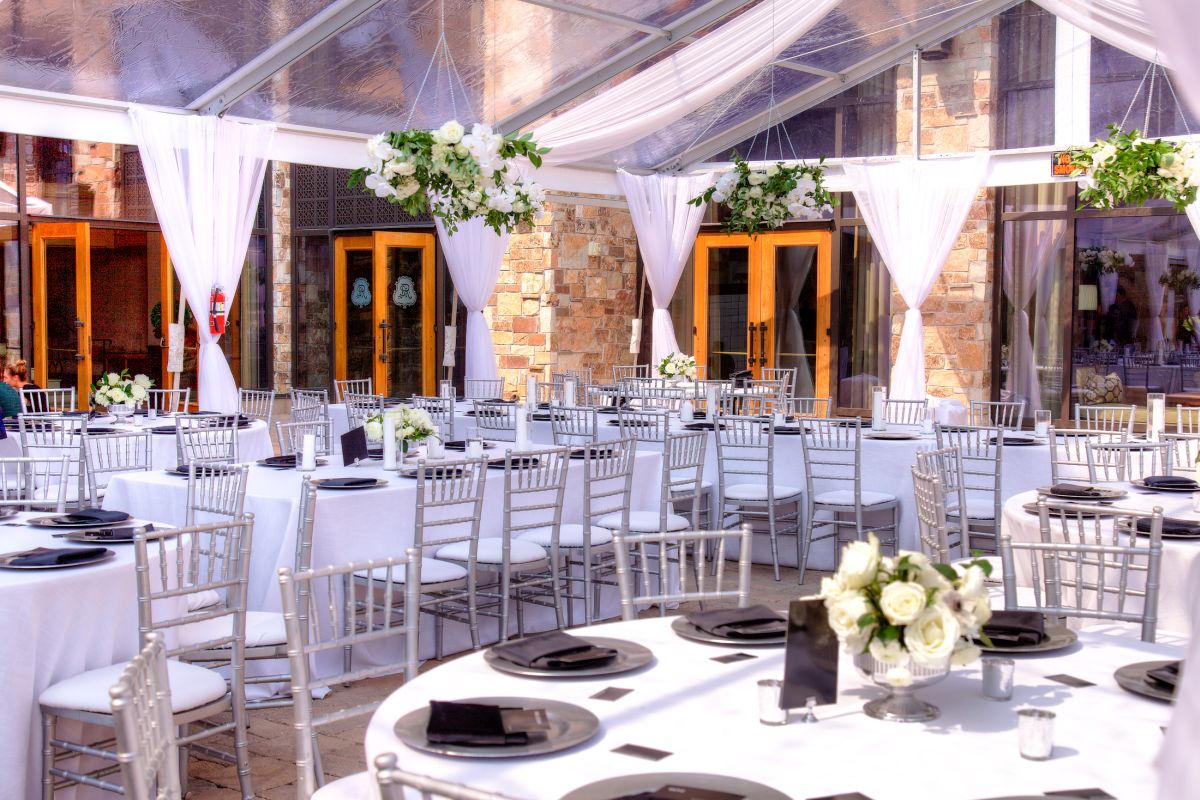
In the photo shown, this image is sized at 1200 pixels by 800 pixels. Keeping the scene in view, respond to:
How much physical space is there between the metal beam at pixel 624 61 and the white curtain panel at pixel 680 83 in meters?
0.11

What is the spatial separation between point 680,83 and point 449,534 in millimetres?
5906

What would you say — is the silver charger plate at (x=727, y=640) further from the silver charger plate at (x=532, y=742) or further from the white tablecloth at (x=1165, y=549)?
the white tablecloth at (x=1165, y=549)

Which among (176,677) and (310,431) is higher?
(310,431)

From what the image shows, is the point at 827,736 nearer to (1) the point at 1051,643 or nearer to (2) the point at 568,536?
(1) the point at 1051,643

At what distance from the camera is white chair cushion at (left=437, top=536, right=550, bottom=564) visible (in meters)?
5.63

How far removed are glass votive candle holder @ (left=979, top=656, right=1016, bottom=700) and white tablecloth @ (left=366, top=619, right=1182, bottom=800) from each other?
0.02m

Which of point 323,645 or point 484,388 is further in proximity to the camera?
point 484,388

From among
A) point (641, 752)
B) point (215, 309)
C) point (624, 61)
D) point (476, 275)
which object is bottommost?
point (641, 752)

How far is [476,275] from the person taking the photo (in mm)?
11797

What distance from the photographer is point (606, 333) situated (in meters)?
14.1

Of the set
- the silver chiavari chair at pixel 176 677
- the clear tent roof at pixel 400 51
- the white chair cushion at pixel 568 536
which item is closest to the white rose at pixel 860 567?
the silver chiavari chair at pixel 176 677

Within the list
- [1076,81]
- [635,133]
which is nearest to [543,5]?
[635,133]

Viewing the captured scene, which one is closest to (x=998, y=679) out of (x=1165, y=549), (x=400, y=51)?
(x=1165, y=549)

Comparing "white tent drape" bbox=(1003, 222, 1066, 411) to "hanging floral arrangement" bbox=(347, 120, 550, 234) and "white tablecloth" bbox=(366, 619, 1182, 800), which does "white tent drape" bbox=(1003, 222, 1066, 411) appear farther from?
"white tablecloth" bbox=(366, 619, 1182, 800)
